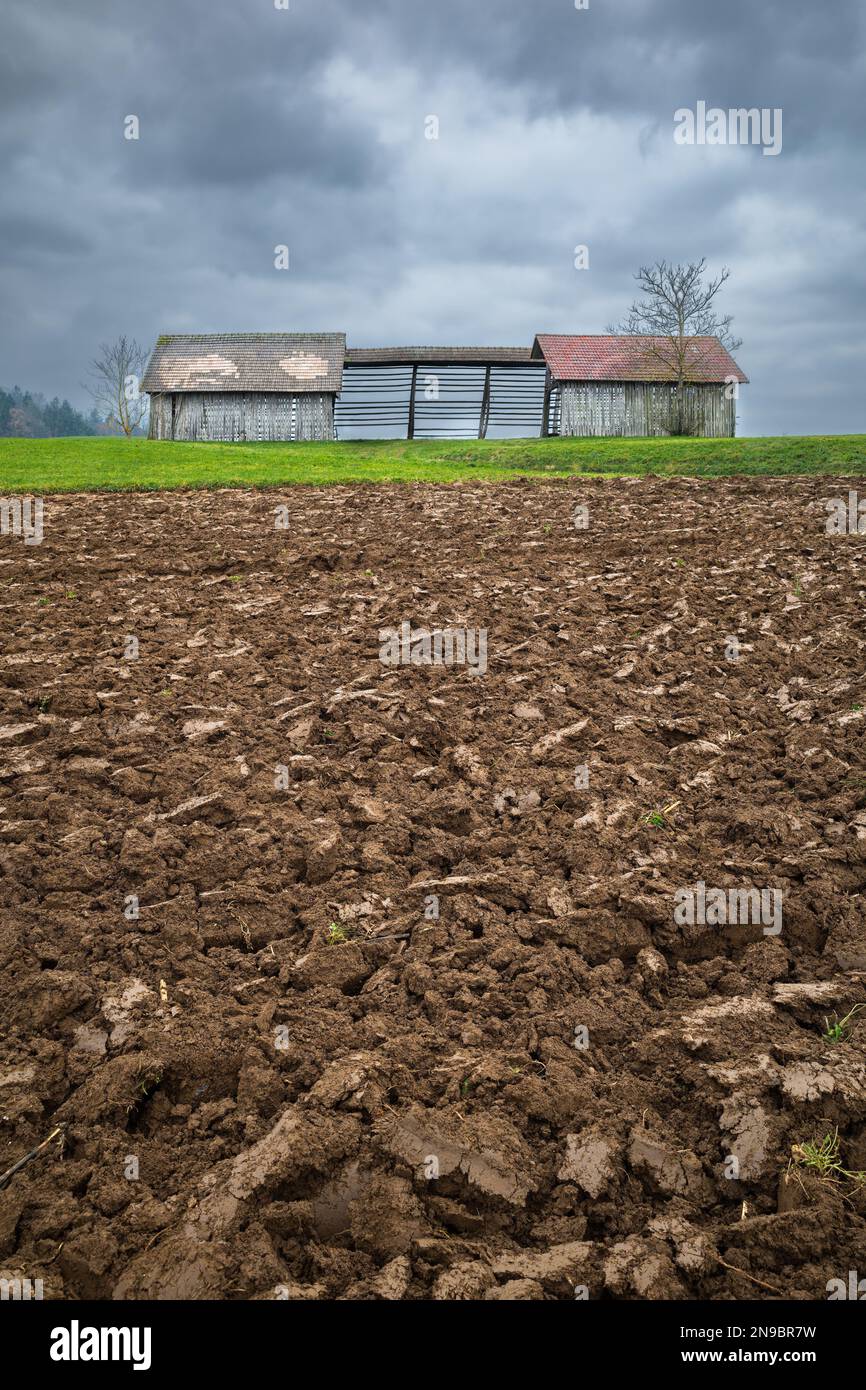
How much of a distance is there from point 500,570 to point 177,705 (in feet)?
14.4

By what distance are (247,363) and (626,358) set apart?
17615mm

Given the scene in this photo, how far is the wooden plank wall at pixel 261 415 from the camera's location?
39688 millimetres

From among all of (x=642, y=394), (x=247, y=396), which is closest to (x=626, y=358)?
(x=642, y=394)

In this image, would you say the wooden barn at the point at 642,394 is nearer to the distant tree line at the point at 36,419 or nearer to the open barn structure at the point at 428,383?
the open barn structure at the point at 428,383

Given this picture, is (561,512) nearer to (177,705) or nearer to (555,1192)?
(177,705)

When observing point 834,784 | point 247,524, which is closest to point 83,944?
point 834,784

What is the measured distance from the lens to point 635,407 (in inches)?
1516

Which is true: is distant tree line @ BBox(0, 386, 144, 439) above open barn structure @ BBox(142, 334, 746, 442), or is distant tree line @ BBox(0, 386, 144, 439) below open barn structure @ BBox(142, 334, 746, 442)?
above

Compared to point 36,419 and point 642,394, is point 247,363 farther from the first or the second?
point 36,419

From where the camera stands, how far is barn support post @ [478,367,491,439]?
136 feet

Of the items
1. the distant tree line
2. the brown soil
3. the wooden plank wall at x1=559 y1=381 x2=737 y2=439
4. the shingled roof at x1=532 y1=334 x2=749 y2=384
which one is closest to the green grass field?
the brown soil

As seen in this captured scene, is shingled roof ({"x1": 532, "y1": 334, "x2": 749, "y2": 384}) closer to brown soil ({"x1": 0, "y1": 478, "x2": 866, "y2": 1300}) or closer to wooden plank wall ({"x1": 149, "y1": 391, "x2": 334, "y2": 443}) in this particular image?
wooden plank wall ({"x1": 149, "y1": 391, "x2": 334, "y2": 443})

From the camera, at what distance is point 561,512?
12.1 m

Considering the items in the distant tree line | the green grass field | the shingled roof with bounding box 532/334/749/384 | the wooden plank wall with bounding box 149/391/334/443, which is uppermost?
the distant tree line
